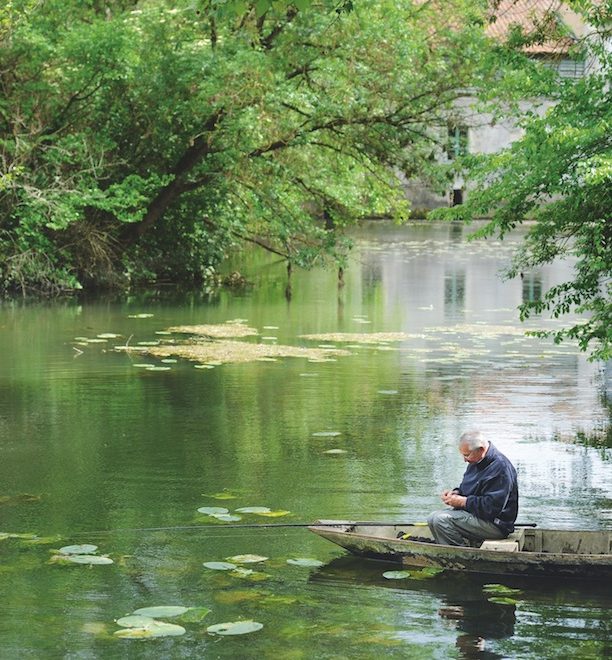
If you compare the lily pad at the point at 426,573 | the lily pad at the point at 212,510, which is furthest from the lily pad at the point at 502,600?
the lily pad at the point at 212,510

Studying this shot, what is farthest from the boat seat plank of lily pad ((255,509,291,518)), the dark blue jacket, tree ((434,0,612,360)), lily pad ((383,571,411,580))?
tree ((434,0,612,360))

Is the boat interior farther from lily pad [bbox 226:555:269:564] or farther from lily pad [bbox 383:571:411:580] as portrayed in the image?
lily pad [bbox 226:555:269:564]

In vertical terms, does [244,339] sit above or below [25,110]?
below

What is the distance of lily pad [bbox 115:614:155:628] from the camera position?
28.4ft

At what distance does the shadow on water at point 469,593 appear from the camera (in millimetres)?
9000

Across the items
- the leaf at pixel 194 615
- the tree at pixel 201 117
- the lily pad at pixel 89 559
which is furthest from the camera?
the tree at pixel 201 117

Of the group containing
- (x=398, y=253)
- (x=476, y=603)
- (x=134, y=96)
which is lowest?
(x=476, y=603)

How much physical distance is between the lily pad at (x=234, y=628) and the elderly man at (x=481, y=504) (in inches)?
75.9

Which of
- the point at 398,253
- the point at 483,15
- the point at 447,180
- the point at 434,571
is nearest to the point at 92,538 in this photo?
the point at 434,571

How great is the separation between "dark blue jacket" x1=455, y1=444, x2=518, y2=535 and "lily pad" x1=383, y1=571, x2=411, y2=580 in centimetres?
64

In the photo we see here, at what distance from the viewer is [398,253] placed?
158 feet

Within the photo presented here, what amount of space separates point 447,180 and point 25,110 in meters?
8.83

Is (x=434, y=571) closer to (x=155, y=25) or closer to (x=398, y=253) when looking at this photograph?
(x=155, y=25)

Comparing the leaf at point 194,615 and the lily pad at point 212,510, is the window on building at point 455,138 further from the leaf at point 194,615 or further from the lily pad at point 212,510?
the leaf at point 194,615
